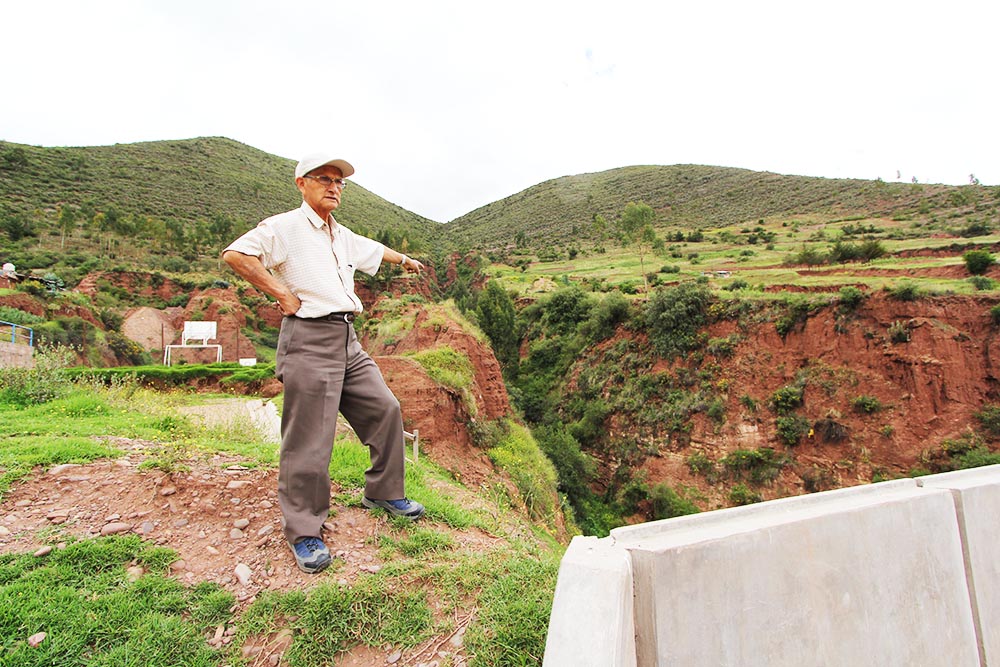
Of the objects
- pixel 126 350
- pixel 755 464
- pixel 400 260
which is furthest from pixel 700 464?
pixel 126 350

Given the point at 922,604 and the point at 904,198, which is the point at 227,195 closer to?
the point at 922,604

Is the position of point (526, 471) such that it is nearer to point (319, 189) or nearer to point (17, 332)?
point (319, 189)

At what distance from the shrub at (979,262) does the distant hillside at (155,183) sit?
150 ft

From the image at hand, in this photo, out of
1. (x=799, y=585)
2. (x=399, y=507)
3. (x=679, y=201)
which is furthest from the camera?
Result: (x=679, y=201)

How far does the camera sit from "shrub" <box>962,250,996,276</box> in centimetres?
1828

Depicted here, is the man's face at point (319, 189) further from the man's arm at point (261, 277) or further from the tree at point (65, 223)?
the tree at point (65, 223)

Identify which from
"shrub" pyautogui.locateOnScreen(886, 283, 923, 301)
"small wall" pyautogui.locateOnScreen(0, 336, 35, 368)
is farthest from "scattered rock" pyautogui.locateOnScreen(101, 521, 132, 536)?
"shrub" pyautogui.locateOnScreen(886, 283, 923, 301)

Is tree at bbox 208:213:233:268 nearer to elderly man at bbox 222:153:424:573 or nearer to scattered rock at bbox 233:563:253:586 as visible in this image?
elderly man at bbox 222:153:424:573

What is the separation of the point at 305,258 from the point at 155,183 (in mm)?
58853

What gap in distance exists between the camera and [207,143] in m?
60.7

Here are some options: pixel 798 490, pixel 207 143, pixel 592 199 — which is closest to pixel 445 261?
pixel 592 199

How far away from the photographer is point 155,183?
47125mm

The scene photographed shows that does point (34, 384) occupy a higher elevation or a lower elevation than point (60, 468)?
higher

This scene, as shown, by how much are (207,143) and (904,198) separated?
80.8m
